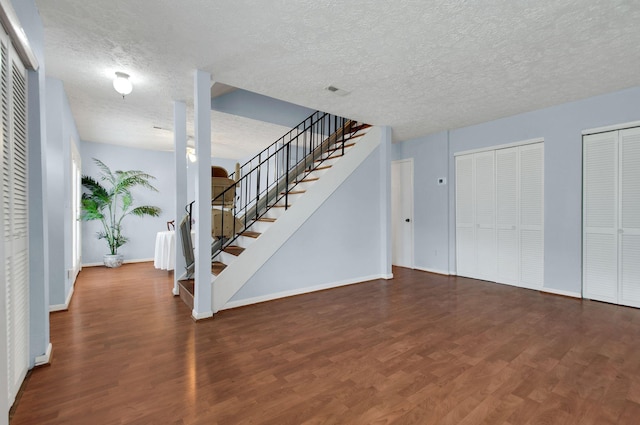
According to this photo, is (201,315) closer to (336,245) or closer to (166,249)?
(336,245)

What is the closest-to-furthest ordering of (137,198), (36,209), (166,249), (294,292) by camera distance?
(36,209) → (294,292) → (166,249) → (137,198)


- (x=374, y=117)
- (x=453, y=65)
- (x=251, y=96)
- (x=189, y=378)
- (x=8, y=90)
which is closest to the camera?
(x=8, y=90)

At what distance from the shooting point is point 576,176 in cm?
405

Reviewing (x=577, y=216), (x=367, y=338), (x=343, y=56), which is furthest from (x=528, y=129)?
(x=367, y=338)

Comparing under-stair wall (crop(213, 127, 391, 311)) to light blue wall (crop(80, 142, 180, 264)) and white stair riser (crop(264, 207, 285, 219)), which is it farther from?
light blue wall (crop(80, 142, 180, 264))

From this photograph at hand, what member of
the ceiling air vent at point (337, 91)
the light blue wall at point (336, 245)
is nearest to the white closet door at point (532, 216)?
the light blue wall at point (336, 245)

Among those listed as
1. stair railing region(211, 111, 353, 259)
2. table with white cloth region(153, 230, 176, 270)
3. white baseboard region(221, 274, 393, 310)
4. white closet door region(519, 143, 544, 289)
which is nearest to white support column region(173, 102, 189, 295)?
stair railing region(211, 111, 353, 259)

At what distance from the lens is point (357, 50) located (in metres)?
2.78

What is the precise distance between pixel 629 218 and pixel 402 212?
3485mm

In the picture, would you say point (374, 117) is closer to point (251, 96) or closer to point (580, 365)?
point (251, 96)

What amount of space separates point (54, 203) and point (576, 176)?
23.1 ft

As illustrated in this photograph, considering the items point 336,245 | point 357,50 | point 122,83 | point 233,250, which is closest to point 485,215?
point 336,245

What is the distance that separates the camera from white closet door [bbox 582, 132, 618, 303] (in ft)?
12.4

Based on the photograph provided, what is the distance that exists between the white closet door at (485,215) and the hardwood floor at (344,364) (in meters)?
1.20
